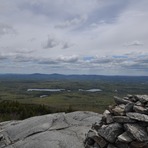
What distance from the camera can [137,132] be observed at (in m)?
13.1

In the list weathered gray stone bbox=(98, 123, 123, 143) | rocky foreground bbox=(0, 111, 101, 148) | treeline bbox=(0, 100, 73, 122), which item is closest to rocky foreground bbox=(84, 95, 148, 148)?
weathered gray stone bbox=(98, 123, 123, 143)

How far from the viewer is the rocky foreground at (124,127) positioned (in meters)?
13.2

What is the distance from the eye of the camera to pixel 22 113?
3812cm

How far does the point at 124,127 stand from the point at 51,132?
18.6 feet

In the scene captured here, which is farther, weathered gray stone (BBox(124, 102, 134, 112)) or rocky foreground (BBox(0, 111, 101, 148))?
rocky foreground (BBox(0, 111, 101, 148))

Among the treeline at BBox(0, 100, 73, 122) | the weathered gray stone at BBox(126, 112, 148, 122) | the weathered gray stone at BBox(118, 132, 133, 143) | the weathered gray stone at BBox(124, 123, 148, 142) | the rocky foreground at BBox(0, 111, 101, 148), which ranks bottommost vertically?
the treeline at BBox(0, 100, 73, 122)

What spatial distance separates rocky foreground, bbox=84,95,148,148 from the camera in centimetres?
1323

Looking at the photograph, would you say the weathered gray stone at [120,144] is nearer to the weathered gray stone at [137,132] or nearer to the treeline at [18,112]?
the weathered gray stone at [137,132]

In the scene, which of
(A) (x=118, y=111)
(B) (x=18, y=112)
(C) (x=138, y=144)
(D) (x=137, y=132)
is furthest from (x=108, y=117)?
(B) (x=18, y=112)

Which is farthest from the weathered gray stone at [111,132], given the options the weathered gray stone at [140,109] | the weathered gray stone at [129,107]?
the weathered gray stone at [140,109]

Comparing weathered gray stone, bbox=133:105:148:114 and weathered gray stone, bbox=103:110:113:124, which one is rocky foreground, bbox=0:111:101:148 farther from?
weathered gray stone, bbox=133:105:148:114

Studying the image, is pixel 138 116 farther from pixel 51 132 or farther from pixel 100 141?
pixel 51 132

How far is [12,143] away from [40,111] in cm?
2320

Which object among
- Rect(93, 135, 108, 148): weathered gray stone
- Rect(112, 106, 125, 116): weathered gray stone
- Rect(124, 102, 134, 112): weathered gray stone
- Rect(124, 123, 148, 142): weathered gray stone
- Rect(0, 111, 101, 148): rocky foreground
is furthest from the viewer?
Rect(0, 111, 101, 148): rocky foreground
